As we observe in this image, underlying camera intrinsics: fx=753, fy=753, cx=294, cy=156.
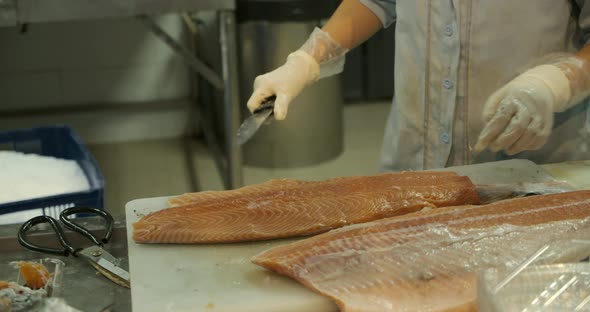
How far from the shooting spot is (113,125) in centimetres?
435

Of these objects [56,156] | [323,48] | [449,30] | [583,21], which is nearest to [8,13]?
[56,156]

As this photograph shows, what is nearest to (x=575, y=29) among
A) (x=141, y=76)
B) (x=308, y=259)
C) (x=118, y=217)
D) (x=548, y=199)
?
(x=548, y=199)

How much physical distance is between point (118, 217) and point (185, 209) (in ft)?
0.65

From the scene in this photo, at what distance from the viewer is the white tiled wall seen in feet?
13.6

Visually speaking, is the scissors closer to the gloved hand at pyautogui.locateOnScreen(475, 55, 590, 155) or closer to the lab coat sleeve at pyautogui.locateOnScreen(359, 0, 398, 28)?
the gloved hand at pyautogui.locateOnScreen(475, 55, 590, 155)

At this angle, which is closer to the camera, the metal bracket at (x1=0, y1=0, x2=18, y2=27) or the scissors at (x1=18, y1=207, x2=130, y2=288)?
the scissors at (x1=18, y1=207, x2=130, y2=288)

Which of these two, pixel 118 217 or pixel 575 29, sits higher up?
pixel 575 29

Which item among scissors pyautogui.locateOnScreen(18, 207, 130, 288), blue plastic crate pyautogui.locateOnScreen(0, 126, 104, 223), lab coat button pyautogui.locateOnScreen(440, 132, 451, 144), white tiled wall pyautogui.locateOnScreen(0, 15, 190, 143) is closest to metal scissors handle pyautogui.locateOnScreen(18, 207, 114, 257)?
scissors pyautogui.locateOnScreen(18, 207, 130, 288)

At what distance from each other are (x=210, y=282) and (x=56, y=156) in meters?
1.42

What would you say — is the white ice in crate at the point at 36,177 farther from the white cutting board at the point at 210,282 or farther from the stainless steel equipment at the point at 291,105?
the stainless steel equipment at the point at 291,105

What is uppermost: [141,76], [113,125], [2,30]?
[2,30]

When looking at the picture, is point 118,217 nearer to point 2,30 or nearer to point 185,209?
point 185,209

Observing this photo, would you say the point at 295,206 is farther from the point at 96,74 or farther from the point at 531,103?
the point at 96,74

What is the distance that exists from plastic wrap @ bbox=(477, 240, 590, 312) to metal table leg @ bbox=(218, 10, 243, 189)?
2.23 m
